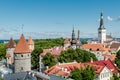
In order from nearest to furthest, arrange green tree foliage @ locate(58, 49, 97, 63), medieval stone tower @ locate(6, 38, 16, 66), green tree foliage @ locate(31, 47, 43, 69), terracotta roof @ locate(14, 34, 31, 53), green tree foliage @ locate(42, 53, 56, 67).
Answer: terracotta roof @ locate(14, 34, 31, 53) < green tree foliage @ locate(42, 53, 56, 67) < green tree foliage @ locate(58, 49, 97, 63) < green tree foliage @ locate(31, 47, 43, 69) < medieval stone tower @ locate(6, 38, 16, 66)

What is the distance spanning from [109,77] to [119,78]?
96.3 inches

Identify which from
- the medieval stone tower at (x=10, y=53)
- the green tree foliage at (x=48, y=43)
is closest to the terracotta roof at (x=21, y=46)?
the medieval stone tower at (x=10, y=53)

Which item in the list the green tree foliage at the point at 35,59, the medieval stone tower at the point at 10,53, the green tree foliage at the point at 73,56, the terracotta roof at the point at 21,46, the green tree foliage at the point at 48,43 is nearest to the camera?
the terracotta roof at the point at 21,46

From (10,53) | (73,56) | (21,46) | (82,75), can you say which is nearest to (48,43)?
(10,53)

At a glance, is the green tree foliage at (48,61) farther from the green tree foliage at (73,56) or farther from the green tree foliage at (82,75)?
the green tree foliage at (82,75)

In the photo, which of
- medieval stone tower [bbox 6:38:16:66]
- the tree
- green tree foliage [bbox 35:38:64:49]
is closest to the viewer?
the tree

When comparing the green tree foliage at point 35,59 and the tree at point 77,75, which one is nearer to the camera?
the tree at point 77,75

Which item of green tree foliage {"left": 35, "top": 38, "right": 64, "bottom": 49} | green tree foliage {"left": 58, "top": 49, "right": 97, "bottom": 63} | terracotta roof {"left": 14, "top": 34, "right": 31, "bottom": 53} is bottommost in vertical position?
green tree foliage {"left": 35, "top": 38, "right": 64, "bottom": 49}

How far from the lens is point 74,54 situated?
58938mm

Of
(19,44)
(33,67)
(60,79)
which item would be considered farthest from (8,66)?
(60,79)

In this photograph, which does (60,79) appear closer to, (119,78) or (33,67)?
(119,78)

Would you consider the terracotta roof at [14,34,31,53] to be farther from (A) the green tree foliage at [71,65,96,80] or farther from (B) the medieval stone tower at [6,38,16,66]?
(A) the green tree foliage at [71,65,96,80]

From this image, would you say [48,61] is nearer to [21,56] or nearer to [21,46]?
[21,56]

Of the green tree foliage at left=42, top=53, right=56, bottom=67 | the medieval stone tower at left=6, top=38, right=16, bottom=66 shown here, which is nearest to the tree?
the green tree foliage at left=42, top=53, right=56, bottom=67
